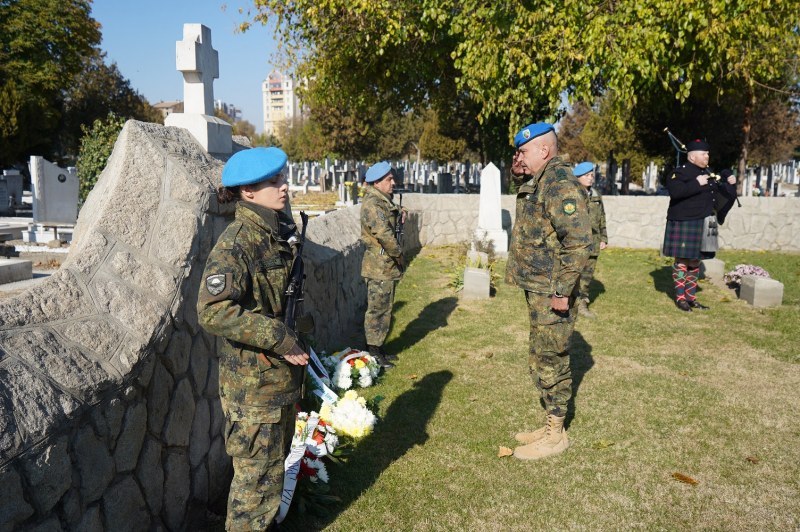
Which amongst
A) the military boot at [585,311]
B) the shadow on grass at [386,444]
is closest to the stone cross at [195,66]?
the shadow on grass at [386,444]

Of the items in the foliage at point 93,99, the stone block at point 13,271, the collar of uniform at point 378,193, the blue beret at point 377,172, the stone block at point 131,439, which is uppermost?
the foliage at point 93,99

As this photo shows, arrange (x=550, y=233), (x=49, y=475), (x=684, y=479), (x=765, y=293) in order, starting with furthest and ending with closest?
(x=765, y=293) → (x=550, y=233) → (x=684, y=479) → (x=49, y=475)

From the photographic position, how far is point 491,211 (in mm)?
12477

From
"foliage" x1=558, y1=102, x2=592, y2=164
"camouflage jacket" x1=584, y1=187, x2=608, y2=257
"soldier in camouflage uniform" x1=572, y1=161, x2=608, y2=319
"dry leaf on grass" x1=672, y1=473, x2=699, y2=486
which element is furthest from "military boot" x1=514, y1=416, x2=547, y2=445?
"foliage" x1=558, y1=102, x2=592, y2=164

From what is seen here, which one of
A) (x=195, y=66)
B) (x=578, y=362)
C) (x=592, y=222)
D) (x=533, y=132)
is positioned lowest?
(x=578, y=362)

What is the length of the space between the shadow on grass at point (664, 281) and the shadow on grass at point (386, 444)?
209 inches

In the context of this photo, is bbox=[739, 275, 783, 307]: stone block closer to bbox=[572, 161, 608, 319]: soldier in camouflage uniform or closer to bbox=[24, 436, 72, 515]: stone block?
bbox=[572, 161, 608, 319]: soldier in camouflage uniform

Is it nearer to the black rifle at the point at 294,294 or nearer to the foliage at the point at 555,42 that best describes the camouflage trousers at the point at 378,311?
the black rifle at the point at 294,294

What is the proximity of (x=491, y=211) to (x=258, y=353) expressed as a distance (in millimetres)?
10218

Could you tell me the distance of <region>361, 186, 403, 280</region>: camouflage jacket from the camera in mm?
5895

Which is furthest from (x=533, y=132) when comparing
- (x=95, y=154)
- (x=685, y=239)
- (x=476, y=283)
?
(x=95, y=154)

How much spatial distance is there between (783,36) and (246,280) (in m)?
13.1

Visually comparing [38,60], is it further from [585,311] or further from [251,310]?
[251,310]

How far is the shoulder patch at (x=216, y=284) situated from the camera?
246cm
